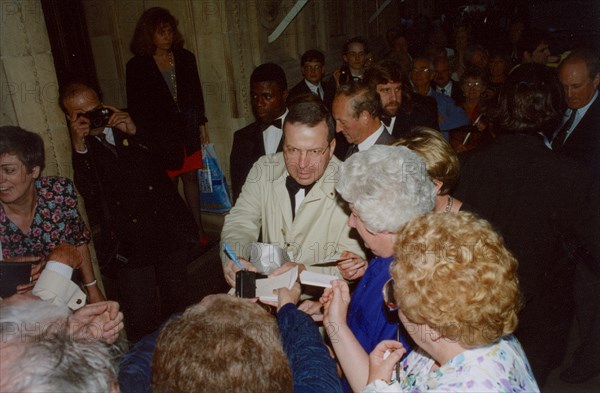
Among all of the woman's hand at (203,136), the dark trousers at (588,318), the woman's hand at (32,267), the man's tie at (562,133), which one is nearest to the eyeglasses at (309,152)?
the woman's hand at (32,267)

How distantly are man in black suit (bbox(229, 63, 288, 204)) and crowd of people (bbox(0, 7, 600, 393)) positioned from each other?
16 millimetres

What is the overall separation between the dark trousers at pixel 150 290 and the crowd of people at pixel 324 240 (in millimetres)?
17

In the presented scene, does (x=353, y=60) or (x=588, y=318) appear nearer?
(x=588, y=318)

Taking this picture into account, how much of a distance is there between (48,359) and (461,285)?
1.20 m

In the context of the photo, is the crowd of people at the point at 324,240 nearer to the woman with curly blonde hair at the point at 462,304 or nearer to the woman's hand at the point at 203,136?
the woman with curly blonde hair at the point at 462,304

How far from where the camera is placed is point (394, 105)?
411 cm

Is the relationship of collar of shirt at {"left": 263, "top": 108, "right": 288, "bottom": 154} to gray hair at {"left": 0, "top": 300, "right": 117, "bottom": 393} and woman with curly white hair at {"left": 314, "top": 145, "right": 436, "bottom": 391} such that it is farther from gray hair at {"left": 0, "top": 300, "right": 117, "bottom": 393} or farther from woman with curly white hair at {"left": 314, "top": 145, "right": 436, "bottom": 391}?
gray hair at {"left": 0, "top": 300, "right": 117, "bottom": 393}

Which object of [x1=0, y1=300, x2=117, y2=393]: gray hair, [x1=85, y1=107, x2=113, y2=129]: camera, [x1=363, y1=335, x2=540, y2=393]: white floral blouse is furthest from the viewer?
[x1=85, y1=107, x2=113, y2=129]: camera

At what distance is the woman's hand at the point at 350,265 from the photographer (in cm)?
231

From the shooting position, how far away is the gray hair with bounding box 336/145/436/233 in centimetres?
188

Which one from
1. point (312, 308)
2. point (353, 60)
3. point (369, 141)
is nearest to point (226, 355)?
point (312, 308)

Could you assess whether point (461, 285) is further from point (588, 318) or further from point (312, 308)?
point (588, 318)

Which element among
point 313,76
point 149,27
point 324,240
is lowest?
point 324,240

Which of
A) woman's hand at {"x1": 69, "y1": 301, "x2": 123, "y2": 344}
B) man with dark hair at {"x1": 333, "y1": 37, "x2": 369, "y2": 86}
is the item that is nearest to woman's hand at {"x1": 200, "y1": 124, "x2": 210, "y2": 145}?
man with dark hair at {"x1": 333, "y1": 37, "x2": 369, "y2": 86}
